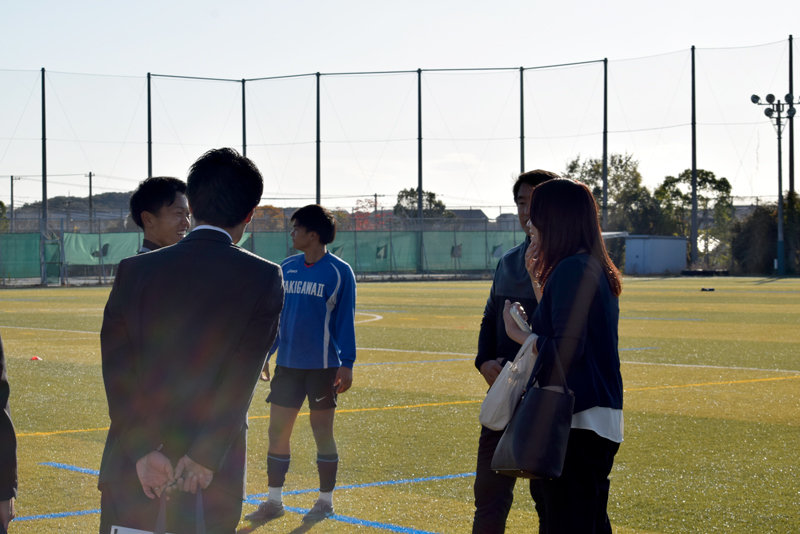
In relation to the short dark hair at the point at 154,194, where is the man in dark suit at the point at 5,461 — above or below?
below

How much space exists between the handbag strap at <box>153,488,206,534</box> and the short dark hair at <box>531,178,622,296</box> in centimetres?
151

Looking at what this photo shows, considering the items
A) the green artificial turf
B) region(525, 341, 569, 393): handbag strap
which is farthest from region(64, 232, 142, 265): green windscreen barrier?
region(525, 341, 569, 393): handbag strap

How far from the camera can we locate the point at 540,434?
10.2ft

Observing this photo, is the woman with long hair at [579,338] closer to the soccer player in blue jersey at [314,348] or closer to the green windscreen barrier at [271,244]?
the soccer player in blue jersey at [314,348]

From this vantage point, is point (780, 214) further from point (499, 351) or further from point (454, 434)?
point (499, 351)

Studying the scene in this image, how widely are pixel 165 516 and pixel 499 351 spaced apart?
2.01 m

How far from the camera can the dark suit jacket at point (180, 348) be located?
2.81 meters

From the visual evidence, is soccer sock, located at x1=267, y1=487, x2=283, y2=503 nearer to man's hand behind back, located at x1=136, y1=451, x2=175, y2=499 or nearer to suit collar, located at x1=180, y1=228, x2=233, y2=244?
man's hand behind back, located at x1=136, y1=451, x2=175, y2=499

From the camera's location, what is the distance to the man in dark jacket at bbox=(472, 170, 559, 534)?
4.11 metres

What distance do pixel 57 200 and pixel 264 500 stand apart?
462 ft

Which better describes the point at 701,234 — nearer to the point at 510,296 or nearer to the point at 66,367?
the point at 66,367

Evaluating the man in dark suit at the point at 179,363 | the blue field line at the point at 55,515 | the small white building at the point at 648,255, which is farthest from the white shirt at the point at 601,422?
the small white building at the point at 648,255

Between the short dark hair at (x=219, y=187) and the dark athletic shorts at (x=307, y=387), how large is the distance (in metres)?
2.70

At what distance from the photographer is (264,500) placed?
560 centimetres
